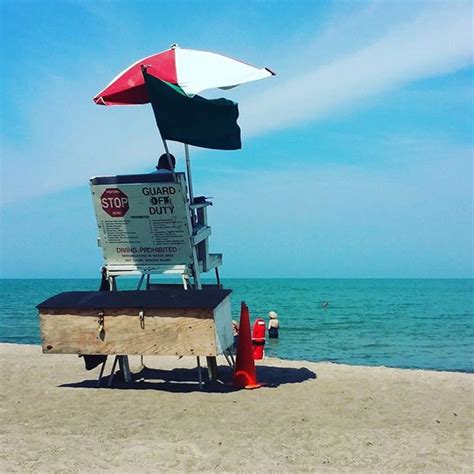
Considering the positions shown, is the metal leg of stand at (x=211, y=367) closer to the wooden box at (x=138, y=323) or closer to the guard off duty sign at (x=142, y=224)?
the wooden box at (x=138, y=323)

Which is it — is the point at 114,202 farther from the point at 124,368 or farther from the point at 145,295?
the point at 124,368

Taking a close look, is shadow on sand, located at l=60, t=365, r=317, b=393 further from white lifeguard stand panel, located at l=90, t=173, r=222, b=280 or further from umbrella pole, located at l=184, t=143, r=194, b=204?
umbrella pole, located at l=184, t=143, r=194, b=204

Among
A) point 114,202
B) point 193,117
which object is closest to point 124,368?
point 114,202

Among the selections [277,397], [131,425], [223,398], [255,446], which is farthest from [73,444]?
[277,397]

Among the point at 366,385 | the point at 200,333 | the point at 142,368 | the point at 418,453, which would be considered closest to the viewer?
the point at 418,453

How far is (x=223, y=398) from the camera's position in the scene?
25.1ft

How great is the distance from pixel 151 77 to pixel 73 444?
449 centimetres

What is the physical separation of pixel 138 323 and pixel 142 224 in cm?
145

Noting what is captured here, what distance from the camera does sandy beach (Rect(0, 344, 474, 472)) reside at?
16.9 feet

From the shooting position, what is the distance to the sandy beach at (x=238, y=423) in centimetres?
516

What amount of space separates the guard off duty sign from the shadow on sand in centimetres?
190

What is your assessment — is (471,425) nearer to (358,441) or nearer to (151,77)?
(358,441)

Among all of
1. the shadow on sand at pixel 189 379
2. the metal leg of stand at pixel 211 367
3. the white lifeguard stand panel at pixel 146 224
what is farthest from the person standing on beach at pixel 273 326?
the white lifeguard stand panel at pixel 146 224

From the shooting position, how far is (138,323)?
24.1 ft
